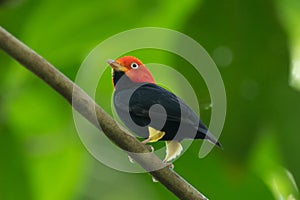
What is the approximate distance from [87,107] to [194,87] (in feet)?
1.96

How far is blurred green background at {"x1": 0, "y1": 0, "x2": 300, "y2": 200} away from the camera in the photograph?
4.46ft

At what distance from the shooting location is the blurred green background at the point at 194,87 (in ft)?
4.46

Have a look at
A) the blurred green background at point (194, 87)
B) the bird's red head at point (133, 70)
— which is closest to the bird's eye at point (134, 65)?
the bird's red head at point (133, 70)

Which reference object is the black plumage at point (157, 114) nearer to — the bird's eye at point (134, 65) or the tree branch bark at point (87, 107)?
the bird's eye at point (134, 65)

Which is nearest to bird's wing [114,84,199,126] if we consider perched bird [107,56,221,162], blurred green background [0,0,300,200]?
perched bird [107,56,221,162]

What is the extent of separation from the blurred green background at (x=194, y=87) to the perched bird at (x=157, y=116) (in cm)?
16

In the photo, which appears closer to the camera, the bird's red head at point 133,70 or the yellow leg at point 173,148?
the yellow leg at point 173,148

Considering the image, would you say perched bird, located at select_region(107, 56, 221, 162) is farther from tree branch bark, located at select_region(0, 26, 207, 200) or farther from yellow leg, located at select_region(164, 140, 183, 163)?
tree branch bark, located at select_region(0, 26, 207, 200)

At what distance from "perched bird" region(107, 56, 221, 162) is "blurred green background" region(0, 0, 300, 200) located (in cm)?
16

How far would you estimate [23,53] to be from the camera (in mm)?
752

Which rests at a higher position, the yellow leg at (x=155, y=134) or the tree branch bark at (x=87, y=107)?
the tree branch bark at (x=87, y=107)

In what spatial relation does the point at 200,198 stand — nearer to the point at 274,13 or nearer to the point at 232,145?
the point at 232,145

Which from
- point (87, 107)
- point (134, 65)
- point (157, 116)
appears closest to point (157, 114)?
point (157, 116)

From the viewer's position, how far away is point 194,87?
137 centimetres
